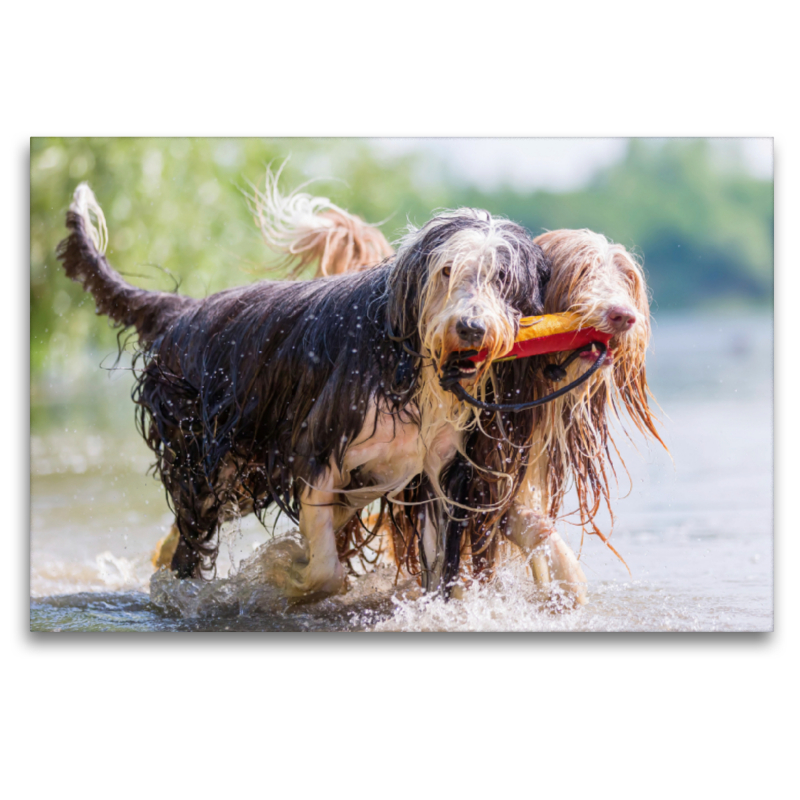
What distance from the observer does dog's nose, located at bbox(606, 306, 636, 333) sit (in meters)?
2.62

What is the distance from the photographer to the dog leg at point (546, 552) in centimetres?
299

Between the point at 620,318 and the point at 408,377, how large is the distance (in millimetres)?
564

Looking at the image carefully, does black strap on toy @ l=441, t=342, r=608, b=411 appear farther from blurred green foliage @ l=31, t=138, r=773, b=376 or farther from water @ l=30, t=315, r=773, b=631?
blurred green foliage @ l=31, t=138, r=773, b=376

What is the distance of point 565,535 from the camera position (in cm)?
309

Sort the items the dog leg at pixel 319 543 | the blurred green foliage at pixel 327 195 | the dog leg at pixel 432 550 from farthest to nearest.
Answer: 1. the blurred green foliage at pixel 327 195
2. the dog leg at pixel 432 550
3. the dog leg at pixel 319 543

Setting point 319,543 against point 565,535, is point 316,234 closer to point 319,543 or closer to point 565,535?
point 319,543

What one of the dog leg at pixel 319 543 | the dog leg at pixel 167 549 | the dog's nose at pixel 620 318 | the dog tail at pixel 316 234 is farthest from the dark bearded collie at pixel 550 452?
the dog tail at pixel 316 234

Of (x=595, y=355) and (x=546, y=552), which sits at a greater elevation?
(x=595, y=355)

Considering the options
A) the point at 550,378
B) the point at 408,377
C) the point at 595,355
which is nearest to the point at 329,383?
the point at 408,377

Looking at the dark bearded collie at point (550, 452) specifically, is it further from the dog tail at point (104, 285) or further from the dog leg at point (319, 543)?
the dog tail at point (104, 285)

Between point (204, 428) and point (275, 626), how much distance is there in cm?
64

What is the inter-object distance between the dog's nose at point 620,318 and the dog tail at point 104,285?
4.83ft

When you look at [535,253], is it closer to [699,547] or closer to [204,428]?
[204,428]
